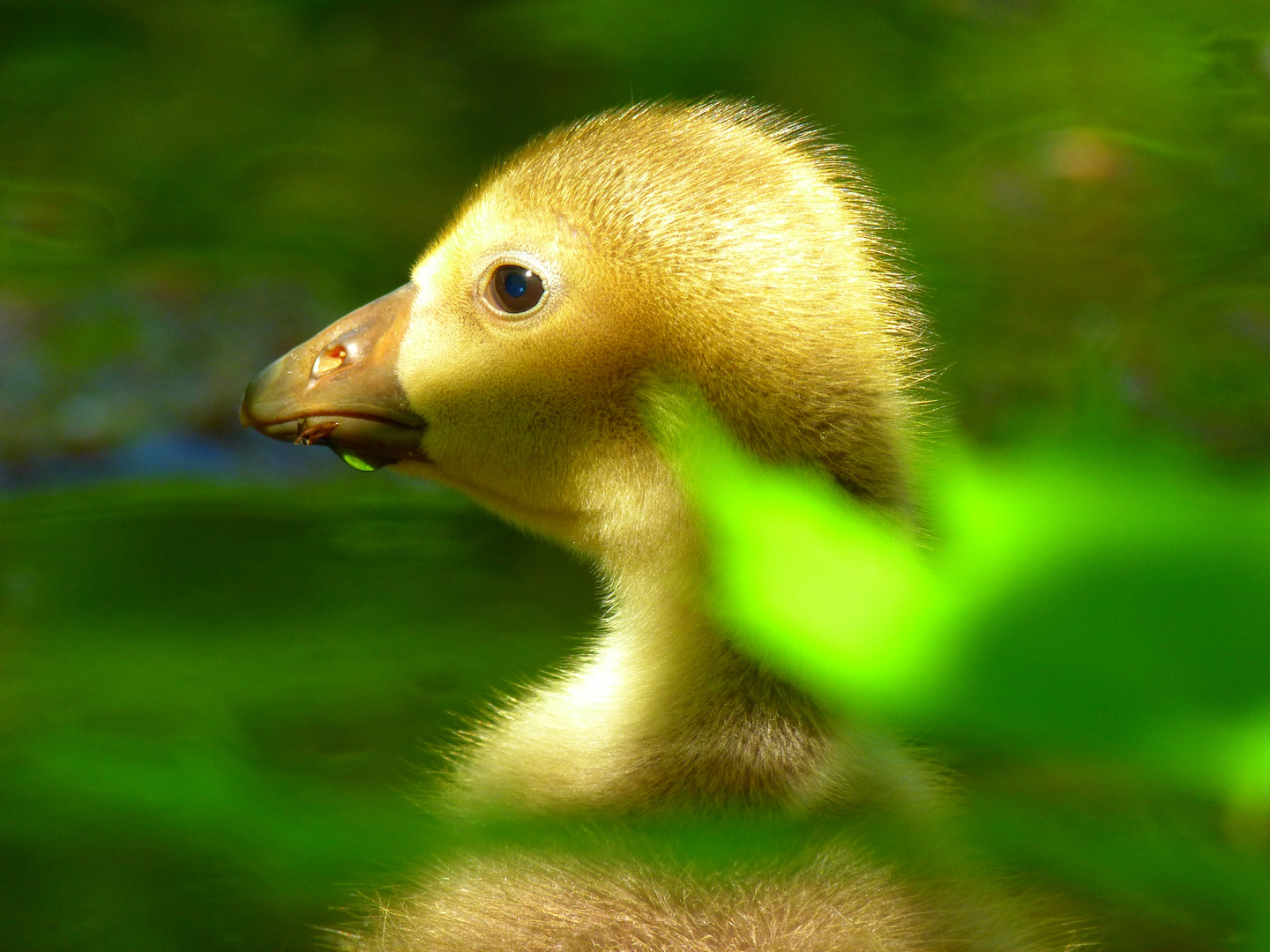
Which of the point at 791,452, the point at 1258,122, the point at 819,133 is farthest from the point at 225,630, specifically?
the point at 1258,122

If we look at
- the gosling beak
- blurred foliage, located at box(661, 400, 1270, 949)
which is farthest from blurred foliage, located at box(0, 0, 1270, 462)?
blurred foliage, located at box(661, 400, 1270, 949)

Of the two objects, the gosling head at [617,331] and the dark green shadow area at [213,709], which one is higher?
the gosling head at [617,331]

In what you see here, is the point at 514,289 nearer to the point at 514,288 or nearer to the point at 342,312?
the point at 514,288

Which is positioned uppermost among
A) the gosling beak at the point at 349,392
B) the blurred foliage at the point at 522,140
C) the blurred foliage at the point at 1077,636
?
the blurred foliage at the point at 522,140

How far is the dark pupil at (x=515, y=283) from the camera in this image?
111 cm

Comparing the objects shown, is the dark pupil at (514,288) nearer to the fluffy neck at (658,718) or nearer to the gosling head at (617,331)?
the gosling head at (617,331)

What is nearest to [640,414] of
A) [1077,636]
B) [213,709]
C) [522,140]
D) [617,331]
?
[617,331]

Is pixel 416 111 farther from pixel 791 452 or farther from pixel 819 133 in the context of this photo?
pixel 791 452

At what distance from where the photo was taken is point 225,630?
501 mm

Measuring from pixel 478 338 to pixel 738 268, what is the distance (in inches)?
9.1

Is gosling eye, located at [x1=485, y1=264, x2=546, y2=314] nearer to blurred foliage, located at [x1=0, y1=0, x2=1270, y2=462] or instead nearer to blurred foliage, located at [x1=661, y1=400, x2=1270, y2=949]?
blurred foliage, located at [x1=0, y1=0, x2=1270, y2=462]

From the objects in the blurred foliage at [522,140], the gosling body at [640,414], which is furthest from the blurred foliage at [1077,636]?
the gosling body at [640,414]

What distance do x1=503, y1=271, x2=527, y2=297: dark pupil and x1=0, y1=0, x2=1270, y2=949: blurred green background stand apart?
0.58 ft

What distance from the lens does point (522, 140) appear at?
1446 mm
